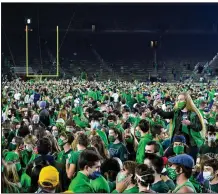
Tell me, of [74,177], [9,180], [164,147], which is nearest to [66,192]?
[74,177]

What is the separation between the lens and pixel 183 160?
29.3ft

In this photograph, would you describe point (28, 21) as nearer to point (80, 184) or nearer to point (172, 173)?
point (80, 184)

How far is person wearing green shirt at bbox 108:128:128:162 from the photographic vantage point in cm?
916

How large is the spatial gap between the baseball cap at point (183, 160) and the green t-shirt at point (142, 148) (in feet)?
1.32

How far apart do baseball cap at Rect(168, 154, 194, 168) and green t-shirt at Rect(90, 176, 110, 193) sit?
974mm

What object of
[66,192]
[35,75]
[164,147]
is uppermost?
[35,75]

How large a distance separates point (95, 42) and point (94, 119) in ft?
3.81

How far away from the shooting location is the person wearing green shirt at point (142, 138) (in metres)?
9.13

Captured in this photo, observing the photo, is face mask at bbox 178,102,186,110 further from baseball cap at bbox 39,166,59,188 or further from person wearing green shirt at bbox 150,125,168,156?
baseball cap at bbox 39,166,59,188

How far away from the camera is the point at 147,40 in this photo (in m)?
9.48

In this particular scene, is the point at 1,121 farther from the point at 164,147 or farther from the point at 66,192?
the point at 164,147

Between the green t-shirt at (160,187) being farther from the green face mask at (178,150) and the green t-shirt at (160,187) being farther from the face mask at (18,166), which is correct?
the face mask at (18,166)

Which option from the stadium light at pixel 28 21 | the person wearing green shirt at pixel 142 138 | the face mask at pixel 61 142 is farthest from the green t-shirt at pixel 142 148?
the stadium light at pixel 28 21

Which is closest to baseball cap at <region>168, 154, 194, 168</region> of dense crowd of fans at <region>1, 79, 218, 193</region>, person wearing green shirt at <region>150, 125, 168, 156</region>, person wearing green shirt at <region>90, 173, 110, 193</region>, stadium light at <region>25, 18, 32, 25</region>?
dense crowd of fans at <region>1, 79, 218, 193</region>
